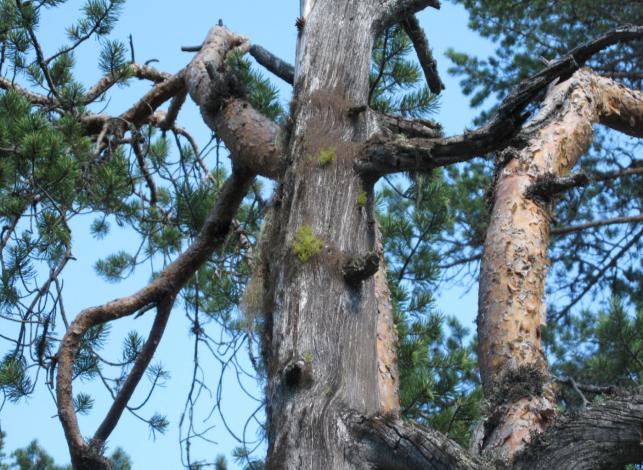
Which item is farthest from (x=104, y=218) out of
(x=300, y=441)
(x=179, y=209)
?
(x=300, y=441)

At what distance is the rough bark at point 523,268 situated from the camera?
246 centimetres

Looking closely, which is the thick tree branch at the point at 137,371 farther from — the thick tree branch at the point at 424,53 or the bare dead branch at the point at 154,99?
the thick tree branch at the point at 424,53

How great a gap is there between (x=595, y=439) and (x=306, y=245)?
2.92 feet

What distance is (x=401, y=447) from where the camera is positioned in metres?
2.09

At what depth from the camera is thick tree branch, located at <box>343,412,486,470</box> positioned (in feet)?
→ 6.70

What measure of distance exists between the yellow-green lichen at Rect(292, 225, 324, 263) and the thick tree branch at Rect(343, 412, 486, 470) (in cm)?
47

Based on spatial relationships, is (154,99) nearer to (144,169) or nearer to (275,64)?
(144,169)

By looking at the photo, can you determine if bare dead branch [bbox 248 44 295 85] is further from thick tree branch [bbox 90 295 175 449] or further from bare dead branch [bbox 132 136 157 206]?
thick tree branch [bbox 90 295 175 449]

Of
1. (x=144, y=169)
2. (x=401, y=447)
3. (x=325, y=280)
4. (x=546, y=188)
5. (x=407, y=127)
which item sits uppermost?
(x=144, y=169)

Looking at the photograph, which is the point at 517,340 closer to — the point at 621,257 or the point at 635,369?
the point at 635,369

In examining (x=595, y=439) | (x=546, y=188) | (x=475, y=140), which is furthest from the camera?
(x=546, y=188)

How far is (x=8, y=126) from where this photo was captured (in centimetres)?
351

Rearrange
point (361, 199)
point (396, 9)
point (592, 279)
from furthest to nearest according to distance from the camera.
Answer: point (592, 279), point (396, 9), point (361, 199)

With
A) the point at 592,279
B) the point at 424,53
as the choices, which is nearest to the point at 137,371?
the point at 424,53
